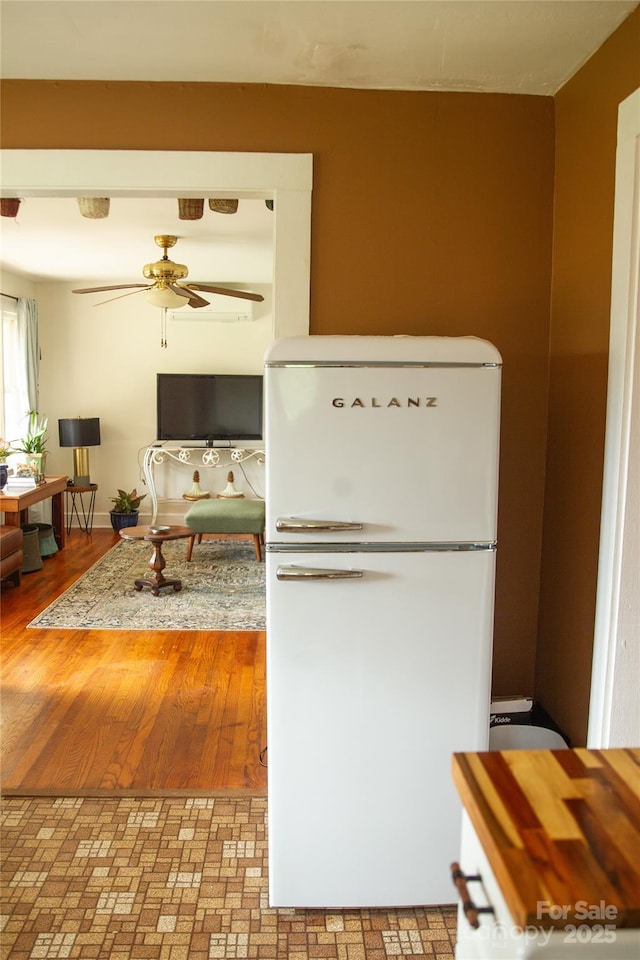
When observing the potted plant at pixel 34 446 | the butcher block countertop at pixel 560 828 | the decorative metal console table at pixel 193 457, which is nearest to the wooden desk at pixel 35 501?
the potted plant at pixel 34 446

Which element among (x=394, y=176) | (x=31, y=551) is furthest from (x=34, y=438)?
(x=394, y=176)

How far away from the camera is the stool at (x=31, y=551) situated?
18.2 feet

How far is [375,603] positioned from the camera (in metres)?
1.80

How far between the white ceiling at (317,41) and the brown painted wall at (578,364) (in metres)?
0.13

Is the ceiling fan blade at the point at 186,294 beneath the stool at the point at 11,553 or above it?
above

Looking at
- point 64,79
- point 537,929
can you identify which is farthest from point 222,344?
point 537,929

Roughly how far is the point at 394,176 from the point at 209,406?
5.05 meters

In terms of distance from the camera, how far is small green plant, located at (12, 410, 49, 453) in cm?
595

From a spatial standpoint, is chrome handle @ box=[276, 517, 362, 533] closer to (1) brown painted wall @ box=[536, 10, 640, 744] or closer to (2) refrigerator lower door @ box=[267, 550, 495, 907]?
(2) refrigerator lower door @ box=[267, 550, 495, 907]

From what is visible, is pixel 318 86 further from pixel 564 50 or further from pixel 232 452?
pixel 232 452

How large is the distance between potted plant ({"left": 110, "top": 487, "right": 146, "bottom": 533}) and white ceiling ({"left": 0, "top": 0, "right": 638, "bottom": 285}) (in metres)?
5.23

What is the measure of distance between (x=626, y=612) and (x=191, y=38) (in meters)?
1.99

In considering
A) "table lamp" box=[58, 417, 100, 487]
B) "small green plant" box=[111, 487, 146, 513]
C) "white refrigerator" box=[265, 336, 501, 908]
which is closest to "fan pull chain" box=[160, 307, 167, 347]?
"table lamp" box=[58, 417, 100, 487]

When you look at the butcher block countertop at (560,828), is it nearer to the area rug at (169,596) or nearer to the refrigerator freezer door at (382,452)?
the refrigerator freezer door at (382,452)
